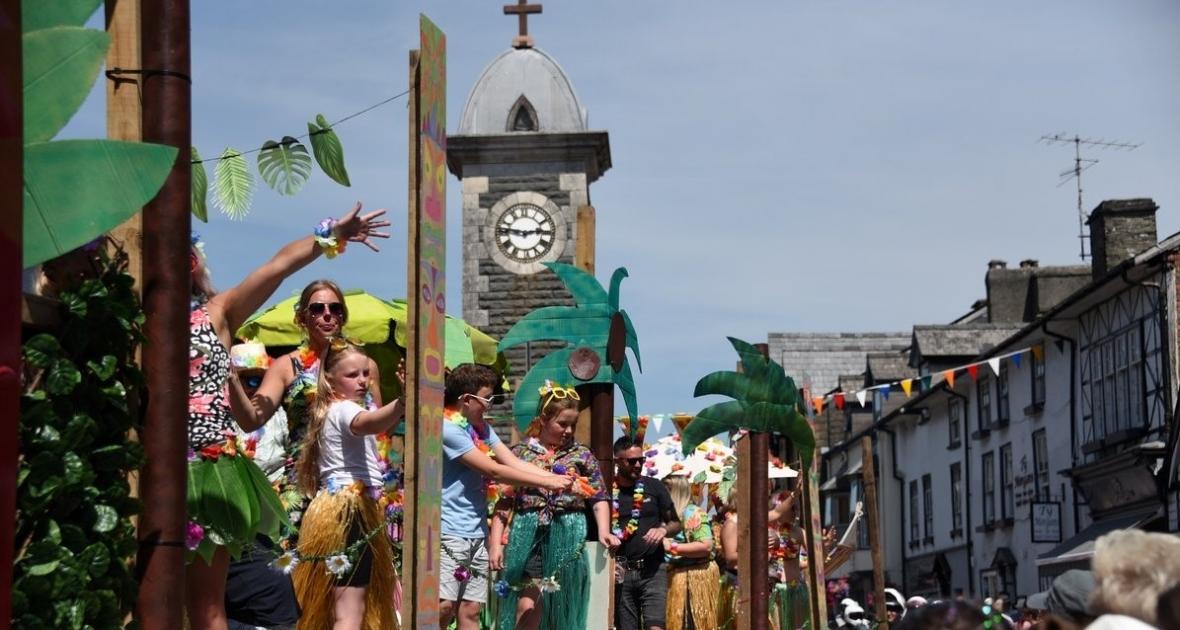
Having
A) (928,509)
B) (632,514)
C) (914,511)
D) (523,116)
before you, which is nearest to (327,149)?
(632,514)

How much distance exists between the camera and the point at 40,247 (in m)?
3.79

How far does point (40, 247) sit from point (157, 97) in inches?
47.8

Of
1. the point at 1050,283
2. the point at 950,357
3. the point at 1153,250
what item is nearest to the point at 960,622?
the point at 1153,250

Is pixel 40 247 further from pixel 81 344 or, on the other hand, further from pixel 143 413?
pixel 143 413

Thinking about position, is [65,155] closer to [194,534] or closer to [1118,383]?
[194,534]

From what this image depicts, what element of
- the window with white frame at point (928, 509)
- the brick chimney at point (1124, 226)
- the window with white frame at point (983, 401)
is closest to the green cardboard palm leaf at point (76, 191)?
the brick chimney at point (1124, 226)

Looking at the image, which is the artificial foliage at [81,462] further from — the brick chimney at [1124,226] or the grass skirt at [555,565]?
the brick chimney at [1124,226]

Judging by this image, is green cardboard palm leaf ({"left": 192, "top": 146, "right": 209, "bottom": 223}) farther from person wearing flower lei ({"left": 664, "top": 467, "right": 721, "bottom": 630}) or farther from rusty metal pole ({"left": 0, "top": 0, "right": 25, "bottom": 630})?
person wearing flower lei ({"left": 664, "top": 467, "right": 721, "bottom": 630})

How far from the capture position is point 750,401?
13398 mm

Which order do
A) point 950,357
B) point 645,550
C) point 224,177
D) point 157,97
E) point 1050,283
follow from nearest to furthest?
point 157,97
point 224,177
point 645,550
point 1050,283
point 950,357

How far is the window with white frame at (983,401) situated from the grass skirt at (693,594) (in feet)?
111

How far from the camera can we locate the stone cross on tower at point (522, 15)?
41.2 m

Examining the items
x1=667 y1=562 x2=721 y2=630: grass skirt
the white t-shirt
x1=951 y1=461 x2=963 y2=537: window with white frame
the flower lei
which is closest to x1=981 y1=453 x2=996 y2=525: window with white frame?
x1=951 y1=461 x2=963 y2=537: window with white frame

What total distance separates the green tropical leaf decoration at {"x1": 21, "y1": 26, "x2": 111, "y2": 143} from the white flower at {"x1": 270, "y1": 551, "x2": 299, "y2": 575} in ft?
12.1
